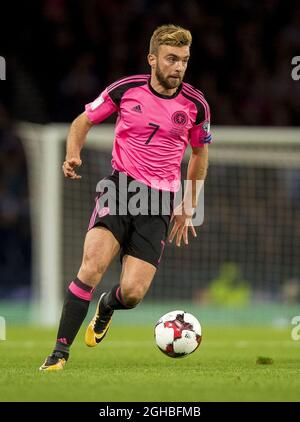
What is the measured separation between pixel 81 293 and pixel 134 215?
65 centimetres

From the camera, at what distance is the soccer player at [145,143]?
22.0ft

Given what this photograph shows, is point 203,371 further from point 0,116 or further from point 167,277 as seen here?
point 0,116

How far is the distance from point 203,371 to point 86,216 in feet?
22.9

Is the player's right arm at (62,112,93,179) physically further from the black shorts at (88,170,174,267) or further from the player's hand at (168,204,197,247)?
the player's hand at (168,204,197,247)

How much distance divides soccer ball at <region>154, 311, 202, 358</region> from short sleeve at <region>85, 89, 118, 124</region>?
1486mm

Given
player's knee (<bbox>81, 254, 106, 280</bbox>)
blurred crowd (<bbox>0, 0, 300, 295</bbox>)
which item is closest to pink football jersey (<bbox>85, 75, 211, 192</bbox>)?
player's knee (<bbox>81, 254, 106, 280</bbox>)

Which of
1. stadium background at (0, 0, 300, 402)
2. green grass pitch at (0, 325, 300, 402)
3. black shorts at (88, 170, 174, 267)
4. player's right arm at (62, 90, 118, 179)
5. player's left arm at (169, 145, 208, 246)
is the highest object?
stadium background at (0, 0, 300, 402)

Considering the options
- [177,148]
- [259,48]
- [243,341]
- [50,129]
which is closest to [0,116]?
[50,129]

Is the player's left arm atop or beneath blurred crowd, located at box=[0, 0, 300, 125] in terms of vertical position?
beneath

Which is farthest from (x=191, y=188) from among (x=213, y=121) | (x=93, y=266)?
(x=213, y=121)

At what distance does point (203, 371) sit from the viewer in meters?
6.64

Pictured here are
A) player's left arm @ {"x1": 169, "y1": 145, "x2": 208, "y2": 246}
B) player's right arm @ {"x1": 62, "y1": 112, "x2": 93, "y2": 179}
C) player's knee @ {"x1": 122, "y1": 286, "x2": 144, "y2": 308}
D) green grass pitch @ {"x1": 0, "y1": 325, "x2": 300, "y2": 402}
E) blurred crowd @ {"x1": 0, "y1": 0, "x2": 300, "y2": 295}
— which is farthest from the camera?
blurred crowd @ {"x1": 0, "y1": 0, "x2": 300, "y2": 295}

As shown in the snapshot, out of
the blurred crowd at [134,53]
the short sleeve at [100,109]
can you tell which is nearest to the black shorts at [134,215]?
the short sleeve at [100,109]

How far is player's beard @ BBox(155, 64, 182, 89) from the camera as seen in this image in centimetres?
678
